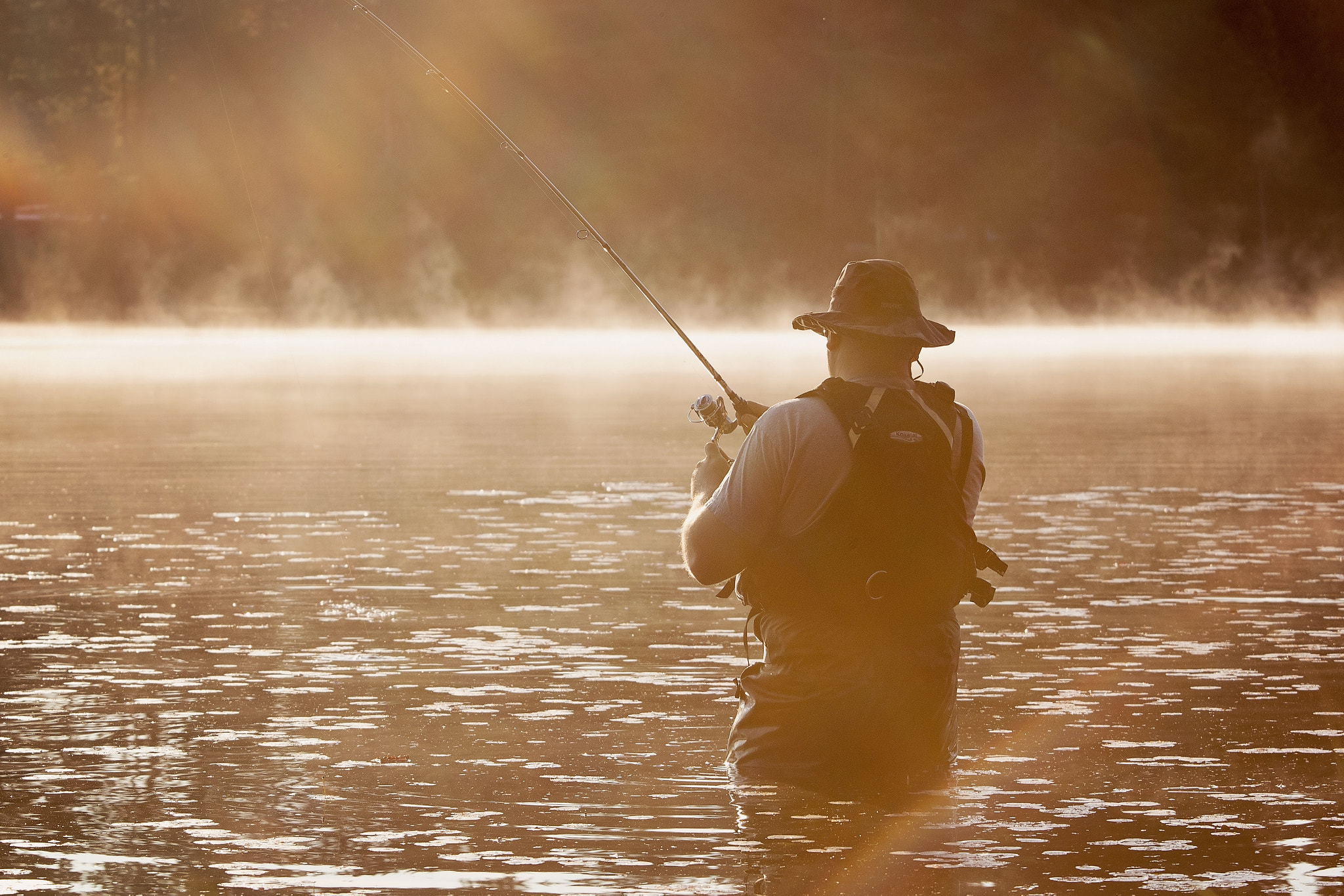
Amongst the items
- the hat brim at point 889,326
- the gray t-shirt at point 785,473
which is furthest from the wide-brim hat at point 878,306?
the gray t-shirt at point 785,473

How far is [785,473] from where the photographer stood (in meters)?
5.08

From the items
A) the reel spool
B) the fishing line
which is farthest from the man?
the fishing line

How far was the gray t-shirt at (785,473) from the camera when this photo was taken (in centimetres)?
504

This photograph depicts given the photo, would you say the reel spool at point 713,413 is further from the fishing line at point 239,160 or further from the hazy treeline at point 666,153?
the hazy treeline at point 666,153

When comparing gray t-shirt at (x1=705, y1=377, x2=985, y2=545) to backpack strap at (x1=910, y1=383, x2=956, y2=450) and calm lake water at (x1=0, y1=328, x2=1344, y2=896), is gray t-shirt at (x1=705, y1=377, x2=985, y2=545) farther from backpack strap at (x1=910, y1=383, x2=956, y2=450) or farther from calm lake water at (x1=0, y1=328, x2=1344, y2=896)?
calm lake water at (x1=0, y1=328, x2=1344, y2=896)

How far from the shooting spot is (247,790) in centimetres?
589

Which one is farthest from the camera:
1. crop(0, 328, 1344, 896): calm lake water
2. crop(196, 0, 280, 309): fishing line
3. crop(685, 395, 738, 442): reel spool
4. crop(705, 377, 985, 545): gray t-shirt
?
crop(196, 0, 280, 309): fishing line

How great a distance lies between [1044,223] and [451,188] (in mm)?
16005

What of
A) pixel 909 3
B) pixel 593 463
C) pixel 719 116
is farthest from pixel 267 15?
pixel 593 463

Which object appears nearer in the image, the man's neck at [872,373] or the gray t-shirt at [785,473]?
the gray t-shirt at [785,473]

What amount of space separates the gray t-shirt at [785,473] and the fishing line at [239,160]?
4696cm

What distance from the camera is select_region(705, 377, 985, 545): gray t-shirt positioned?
16.5ft

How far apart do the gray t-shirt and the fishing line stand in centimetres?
4696

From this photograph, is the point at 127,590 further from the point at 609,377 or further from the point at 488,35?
the point at 488,35
